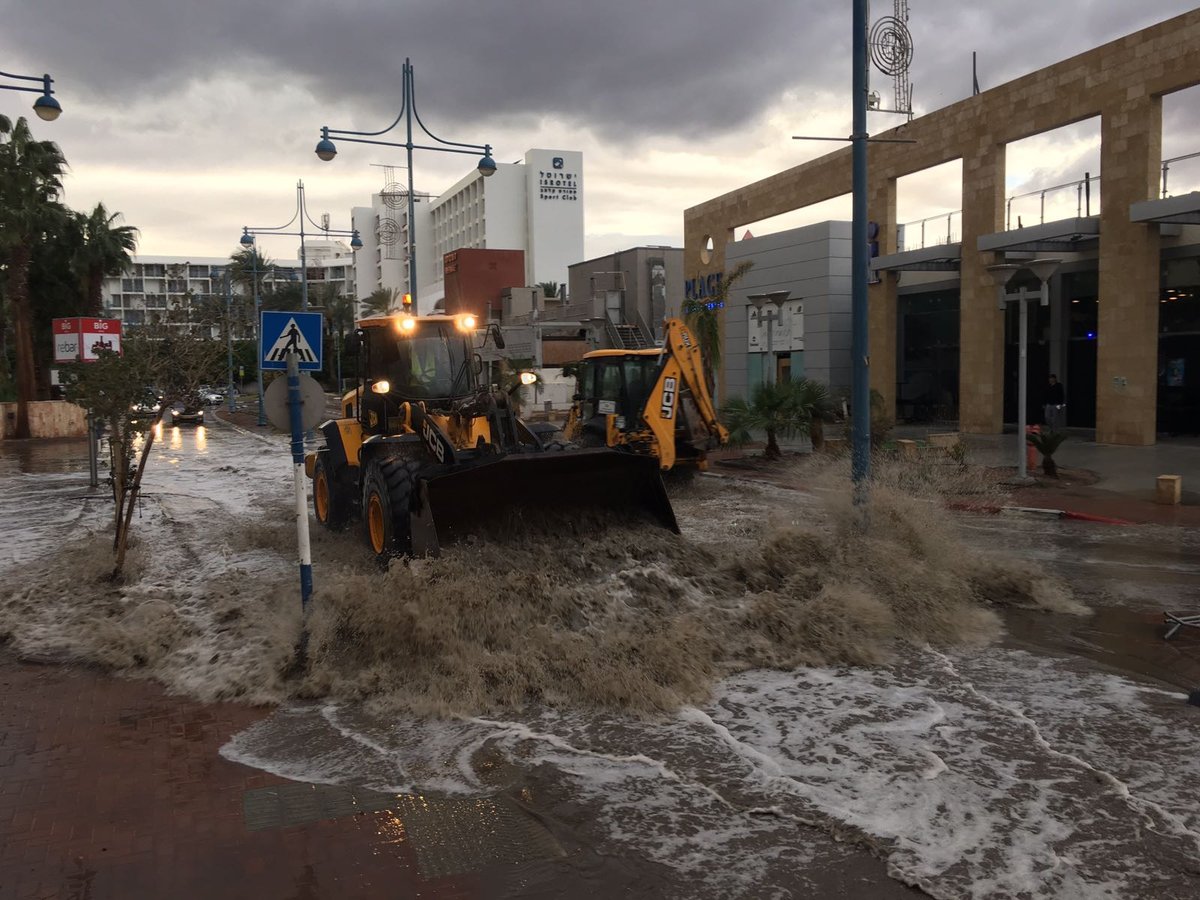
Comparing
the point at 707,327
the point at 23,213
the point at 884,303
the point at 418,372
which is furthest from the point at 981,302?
the point at 23,213

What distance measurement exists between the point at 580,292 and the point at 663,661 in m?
54.6

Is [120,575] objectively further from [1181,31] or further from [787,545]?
[1181,31]

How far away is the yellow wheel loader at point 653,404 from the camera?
14.7 metres

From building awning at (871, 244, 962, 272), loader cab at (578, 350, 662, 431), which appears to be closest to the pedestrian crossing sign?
loader cab at (578, 350, 662, 431)

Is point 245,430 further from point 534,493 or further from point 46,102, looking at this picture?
point 534,493

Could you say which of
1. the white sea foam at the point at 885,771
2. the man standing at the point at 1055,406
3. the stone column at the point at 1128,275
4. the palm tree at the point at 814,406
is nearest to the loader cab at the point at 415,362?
the white sea foam at the point at 885,771

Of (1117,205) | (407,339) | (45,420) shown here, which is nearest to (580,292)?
(45,420)

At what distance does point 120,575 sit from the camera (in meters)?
10.4

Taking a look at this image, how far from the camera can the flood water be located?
452cm

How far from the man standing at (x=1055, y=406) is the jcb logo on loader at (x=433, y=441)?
17.7 meters

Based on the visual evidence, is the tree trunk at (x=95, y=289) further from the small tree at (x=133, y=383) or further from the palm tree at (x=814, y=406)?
the small tree at (x=133, y=383)

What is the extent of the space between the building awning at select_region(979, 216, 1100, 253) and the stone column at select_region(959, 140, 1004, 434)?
1.09 metres

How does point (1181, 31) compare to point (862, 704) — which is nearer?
point (862, 704)

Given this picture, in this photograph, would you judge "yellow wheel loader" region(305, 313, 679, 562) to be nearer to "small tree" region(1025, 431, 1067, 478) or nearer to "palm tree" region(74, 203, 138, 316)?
"small tree" region(1025, 431, 1067, 478)
